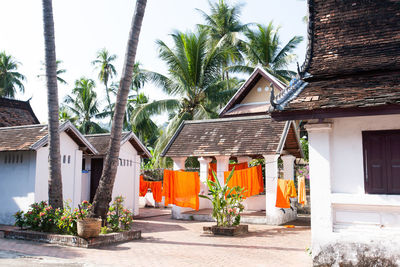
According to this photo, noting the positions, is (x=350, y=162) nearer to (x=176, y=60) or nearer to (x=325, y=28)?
(x=325, y=28)

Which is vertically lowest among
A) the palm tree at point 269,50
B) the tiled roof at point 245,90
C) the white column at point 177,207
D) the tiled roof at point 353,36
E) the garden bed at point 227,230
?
the garden bed at point 227,230

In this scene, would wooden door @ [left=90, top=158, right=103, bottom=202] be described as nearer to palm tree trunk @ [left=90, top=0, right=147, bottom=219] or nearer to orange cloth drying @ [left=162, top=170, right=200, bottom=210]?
orange cloth drying @ [left=162, top=170, right=200, bottom=210]

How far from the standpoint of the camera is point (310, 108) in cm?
706

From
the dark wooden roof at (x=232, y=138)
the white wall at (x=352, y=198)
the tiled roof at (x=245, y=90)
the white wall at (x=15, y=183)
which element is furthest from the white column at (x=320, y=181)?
the tiled roof at (x=245, y=90)

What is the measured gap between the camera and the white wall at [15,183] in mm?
13695

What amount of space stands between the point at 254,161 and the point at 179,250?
11656mm

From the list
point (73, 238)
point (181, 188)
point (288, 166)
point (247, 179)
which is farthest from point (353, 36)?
point (181, 188)

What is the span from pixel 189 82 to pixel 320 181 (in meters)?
16.4

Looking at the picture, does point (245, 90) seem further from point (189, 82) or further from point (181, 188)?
point (181, 188)

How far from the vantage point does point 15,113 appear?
21516mm

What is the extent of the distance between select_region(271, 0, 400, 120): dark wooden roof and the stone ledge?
18.4ft

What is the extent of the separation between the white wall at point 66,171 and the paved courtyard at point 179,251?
3467 mm

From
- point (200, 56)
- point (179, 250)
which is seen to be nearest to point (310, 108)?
point (179, 250)

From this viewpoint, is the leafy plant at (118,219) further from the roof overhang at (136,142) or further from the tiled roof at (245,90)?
the tiled roof at (245,90)
